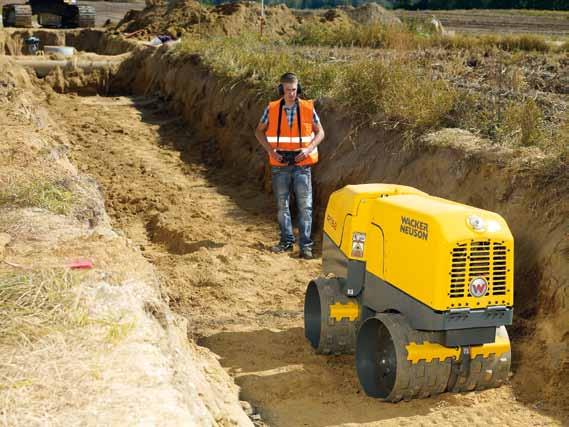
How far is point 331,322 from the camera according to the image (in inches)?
248

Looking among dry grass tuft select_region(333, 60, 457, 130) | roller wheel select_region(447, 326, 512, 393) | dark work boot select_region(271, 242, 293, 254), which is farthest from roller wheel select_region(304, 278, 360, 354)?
dry grass tuft select_region(333, 60, 457, 130)

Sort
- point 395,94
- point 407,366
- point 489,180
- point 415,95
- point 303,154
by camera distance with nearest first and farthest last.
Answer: point 407,366 < point 489,180 < point 303,154 < point 415,95 < point 395,94

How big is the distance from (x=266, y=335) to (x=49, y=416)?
3.56m

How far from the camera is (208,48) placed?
17.5 m

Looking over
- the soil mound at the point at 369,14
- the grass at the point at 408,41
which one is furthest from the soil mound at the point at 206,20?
the grass at the point at 408,41

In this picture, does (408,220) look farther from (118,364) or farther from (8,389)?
(8,389)

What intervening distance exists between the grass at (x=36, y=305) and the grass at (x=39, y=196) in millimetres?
2164

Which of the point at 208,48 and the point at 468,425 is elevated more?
the point at 208,48

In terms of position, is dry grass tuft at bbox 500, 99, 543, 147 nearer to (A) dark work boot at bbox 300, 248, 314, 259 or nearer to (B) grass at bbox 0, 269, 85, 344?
(A) dark work boot at bbox 300, 248, 314, 259

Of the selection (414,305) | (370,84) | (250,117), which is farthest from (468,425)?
(250,117)

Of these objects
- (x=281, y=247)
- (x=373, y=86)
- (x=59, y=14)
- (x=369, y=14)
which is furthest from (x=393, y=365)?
(x=59, y=14)

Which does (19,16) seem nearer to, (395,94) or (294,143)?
(395,94)

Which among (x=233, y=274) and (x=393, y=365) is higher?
(x=393, y=365)

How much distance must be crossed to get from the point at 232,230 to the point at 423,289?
5292 mm
